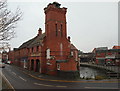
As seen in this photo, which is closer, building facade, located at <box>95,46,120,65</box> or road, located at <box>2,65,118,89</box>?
road, located at <box>2,65,118,89</box>

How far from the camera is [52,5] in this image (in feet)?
85.0

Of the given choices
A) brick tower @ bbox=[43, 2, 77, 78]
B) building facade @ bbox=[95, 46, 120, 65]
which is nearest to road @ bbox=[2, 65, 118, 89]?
brick tower @ bbox=[43, 2, 77, 78]

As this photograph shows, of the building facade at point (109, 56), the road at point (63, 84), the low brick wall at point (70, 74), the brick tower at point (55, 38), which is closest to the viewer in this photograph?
the road at point (63, 84)

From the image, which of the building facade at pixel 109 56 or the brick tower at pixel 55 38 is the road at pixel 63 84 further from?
the building facade at pixel 109 56

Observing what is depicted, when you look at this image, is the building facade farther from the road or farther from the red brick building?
the road

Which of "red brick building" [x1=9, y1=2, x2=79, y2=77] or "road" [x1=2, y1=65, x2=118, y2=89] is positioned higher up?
"red brick building" [x1=9, y1=2, x2=79, y2=77]

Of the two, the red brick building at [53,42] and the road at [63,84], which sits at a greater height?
the red brick building at [53,42]

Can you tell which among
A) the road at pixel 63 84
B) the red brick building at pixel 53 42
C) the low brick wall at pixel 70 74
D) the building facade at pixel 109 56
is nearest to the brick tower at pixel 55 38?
the red brick building at pixel 53 42

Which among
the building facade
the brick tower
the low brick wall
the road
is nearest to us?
the road

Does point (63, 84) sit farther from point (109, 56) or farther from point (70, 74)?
point (109, 56)

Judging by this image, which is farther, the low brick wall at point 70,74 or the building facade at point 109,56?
the building facade at point 109,56

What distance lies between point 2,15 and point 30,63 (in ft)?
82.0

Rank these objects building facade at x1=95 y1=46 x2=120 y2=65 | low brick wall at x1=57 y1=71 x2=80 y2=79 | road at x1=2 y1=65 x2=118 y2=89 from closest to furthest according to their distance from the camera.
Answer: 1. road at x1=2 y1=65 x2=118 y2=89
2. low brick wall at x1=57 y1=71 x2=80 y2=79
3. building facade at x1=95 y1=46 x2=120 y2=65

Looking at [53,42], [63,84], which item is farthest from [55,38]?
[63,84]
